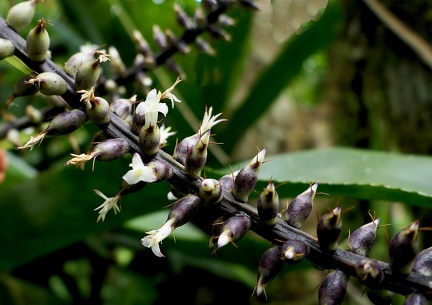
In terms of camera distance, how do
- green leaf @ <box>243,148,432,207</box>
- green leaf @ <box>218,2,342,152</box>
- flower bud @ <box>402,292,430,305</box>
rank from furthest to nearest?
green leaf @ <box>218,2,342,152</box>, green leaf @ <box>243,148,432,207</box>, flower bud @ <box>402,292,430,305</box>

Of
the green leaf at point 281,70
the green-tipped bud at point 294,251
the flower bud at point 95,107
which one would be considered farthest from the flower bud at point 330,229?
the green leaf at point 281,70

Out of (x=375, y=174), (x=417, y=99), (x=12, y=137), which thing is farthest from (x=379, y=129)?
(x=12, y=137)

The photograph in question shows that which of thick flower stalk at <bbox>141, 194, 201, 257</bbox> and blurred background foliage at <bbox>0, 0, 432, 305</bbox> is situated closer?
thick flower stalk at <bbox>141, 194, 201, 257</bbox>

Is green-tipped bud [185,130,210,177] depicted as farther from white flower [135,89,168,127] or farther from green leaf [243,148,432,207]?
green leaf [243,148,432,207]

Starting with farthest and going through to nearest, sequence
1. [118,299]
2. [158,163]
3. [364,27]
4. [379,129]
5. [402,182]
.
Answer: [364,27] → [379,129] → [118,299] → [402,182] → [158,163]

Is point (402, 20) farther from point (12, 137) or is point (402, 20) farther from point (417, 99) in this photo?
point (12, 137)

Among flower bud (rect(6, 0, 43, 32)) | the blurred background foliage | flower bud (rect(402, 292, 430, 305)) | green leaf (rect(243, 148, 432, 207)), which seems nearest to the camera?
flower bud (rect(402, 292, 430, 305))

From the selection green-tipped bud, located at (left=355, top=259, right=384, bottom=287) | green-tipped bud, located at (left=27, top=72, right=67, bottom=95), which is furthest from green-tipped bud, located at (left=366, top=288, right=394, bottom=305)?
green-tipped bud, located at (left=27, top=72, right=67, bottom=95)
